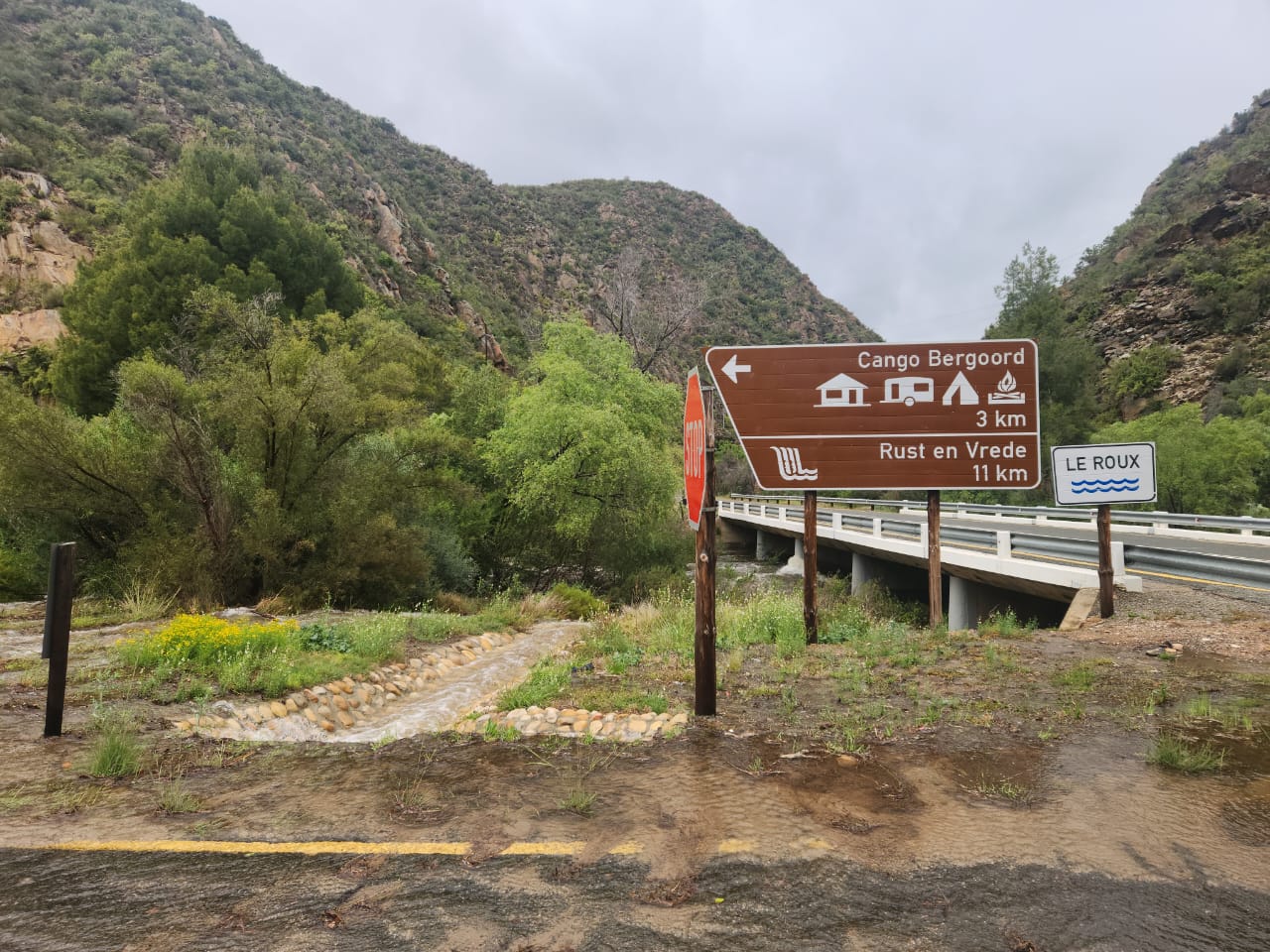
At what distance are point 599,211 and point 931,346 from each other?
112 metres

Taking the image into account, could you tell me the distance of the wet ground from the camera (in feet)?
7.91

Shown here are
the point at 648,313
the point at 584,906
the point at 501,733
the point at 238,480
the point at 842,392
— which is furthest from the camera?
the point at 648,313

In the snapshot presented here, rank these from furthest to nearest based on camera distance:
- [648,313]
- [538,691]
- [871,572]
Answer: [648,313], [871,572], [538,691]

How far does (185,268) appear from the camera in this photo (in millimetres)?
22938

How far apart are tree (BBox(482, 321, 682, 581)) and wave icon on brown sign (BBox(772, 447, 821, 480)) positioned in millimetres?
10286

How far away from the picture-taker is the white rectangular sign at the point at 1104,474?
8297 mm

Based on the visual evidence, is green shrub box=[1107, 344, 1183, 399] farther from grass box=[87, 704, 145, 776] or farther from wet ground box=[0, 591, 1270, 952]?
grass box=[87, 704, 145, 776]

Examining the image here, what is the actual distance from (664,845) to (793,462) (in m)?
6.28

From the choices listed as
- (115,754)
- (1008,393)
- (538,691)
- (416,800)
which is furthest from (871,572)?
(115,754)

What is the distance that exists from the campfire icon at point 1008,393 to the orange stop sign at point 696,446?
5.78 metres

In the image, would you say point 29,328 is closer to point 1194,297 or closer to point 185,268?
point 185,268

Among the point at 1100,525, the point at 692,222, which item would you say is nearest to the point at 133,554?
the point at 1100,525

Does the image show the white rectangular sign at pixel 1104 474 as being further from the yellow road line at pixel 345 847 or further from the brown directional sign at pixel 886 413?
Answer: the yellow road line at pixel 345 847

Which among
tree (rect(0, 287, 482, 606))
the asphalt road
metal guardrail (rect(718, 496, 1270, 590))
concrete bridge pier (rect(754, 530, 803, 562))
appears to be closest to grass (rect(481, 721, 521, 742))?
the asphalt road
